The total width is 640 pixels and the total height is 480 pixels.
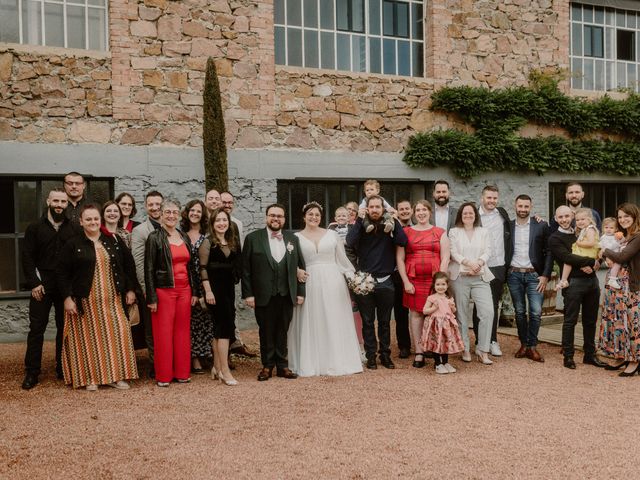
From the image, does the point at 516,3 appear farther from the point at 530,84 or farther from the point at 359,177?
the point at 359,177

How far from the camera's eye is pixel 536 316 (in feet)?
25.8

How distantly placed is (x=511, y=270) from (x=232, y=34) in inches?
219

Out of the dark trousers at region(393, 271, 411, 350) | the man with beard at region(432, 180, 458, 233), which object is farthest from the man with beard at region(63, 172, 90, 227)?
the man with beard at region(432, 180, 458, 233)

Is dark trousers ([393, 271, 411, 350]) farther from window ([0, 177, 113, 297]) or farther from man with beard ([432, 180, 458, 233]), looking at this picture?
window ([0, 177, 113, 297])

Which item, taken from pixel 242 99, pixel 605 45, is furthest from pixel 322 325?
pixel 605 45

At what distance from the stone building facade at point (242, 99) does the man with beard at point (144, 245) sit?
2597 mm

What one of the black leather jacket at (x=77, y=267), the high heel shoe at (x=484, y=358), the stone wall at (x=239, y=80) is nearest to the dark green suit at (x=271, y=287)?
the black leather jacket at (x=77, y=267)

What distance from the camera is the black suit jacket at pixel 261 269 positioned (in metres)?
6.89

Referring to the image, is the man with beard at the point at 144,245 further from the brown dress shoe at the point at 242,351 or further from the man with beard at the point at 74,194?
the brown dress shoe at the point at 242,351

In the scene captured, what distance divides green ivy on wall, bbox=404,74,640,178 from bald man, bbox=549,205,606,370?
3825mm

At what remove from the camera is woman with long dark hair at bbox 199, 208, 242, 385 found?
22.2 ft

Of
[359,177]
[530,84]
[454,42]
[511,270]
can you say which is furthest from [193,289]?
[530,84]

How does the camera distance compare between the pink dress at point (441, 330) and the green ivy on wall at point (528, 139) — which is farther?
the green ivy on wall at point (528, 139)

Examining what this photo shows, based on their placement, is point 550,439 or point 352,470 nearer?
point 352,470
